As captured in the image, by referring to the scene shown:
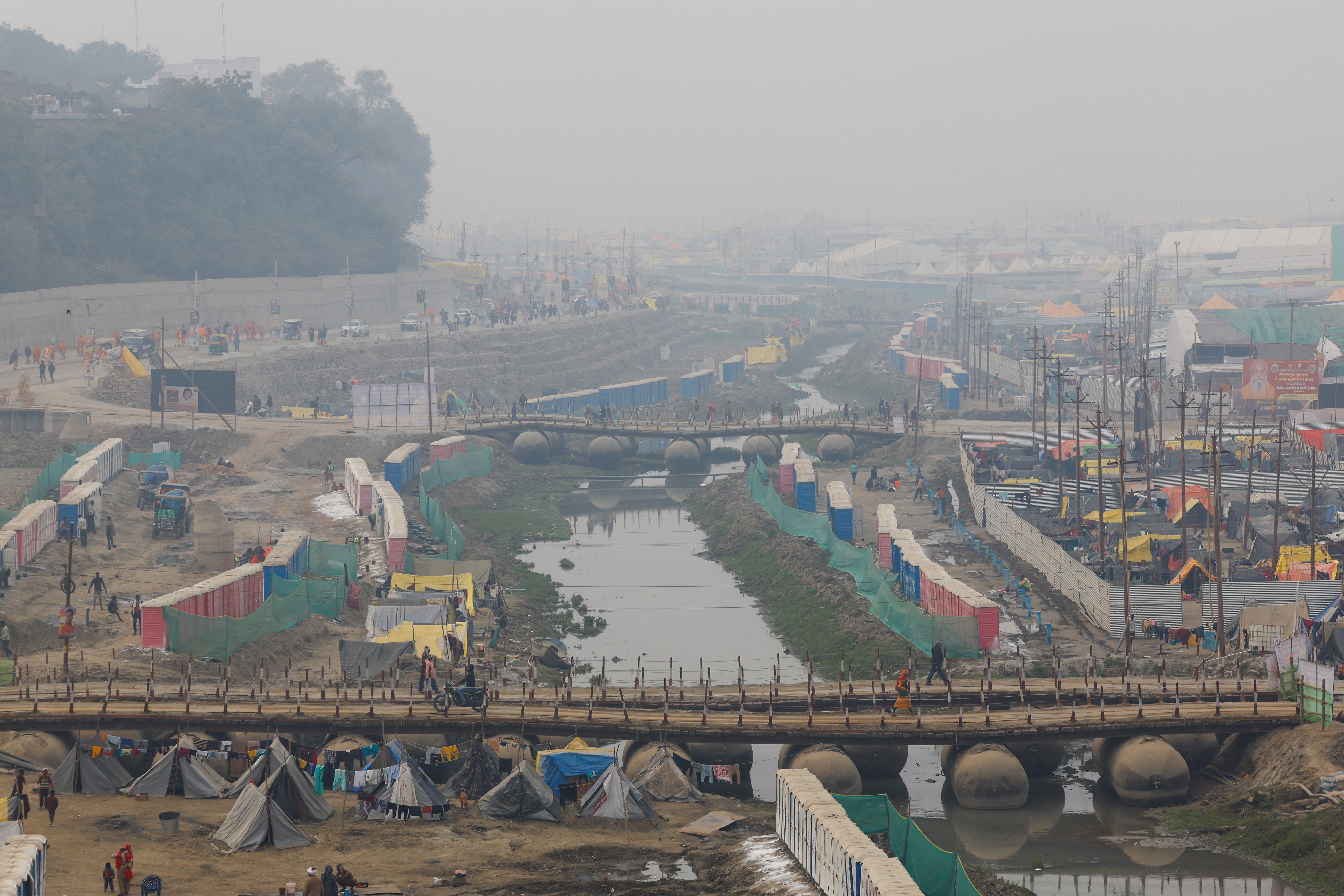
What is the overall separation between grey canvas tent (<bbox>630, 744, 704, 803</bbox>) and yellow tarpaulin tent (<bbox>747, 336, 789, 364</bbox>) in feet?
395

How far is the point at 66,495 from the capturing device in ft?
217

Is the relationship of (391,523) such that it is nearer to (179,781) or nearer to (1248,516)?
(179,781)

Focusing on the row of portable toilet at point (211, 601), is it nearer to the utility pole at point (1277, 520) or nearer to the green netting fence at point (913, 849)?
the green netting fence at point (913, 849)

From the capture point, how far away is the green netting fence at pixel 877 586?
1892 inches

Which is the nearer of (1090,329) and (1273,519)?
(1273,519)

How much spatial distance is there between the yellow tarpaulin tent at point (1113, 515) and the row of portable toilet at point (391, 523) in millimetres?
26234

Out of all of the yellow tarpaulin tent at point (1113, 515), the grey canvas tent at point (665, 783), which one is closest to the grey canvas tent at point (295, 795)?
the grey canvas tent at point (665, 783)

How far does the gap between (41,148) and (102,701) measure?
9646cm

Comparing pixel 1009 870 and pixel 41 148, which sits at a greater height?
pixel 41 148

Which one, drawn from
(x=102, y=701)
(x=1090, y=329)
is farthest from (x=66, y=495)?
(x=1090, y=329)

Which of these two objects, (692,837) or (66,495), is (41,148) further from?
(692,837)

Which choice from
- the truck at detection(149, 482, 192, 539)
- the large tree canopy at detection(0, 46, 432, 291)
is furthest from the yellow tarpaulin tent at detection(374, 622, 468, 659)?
the large tree canopy at detection(0, 46, 432, 291)

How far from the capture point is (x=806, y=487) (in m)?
75.7

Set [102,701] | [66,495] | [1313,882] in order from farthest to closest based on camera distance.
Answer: [66,495] → [102,701] → [1313,882]
